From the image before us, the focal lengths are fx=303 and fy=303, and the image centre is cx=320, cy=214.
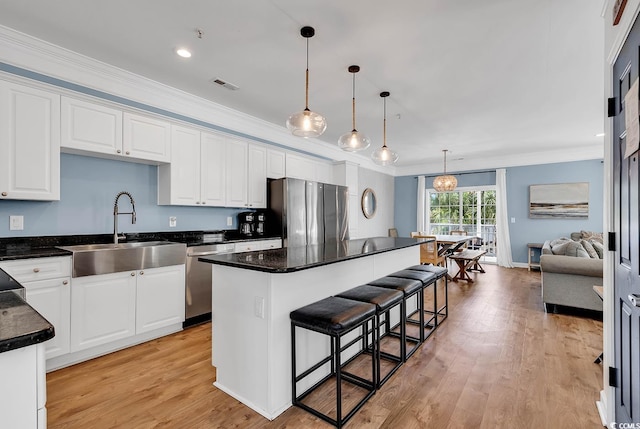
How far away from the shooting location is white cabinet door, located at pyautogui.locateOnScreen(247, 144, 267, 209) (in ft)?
13.9

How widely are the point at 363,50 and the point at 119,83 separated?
2.43 meters

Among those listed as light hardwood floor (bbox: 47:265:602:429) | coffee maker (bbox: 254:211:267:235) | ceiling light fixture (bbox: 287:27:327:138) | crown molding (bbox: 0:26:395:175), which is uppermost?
crown molding (bbox: 0:26:395:175)

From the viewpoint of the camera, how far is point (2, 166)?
7.67ft

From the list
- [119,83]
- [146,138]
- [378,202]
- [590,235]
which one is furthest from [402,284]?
[590,235]

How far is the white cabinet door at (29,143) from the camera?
92.2 inches

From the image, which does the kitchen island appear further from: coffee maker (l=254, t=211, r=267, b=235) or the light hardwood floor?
coffee maker (l=254, t=211, r=267, b=235)

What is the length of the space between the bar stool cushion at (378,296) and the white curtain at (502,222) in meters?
5.83

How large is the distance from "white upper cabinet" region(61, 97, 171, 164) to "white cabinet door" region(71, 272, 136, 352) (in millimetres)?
1179

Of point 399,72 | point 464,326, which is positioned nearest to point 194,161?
point 399,72

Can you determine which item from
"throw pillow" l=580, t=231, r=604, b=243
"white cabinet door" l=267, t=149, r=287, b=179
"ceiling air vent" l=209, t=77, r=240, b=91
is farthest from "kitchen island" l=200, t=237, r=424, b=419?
"throw pillow" l=580, t=231, r=604, b=243

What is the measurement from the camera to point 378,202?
25.5ft

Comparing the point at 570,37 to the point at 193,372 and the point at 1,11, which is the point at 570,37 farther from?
the point at 1,11

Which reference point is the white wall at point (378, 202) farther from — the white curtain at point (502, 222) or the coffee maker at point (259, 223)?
the coffee maker at point (259, 223)

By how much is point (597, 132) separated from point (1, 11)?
25.3 ft
